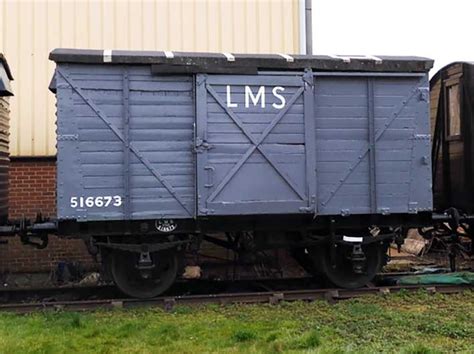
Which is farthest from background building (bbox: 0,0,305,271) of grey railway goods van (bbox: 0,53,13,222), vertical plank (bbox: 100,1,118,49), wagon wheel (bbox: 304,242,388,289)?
wagon wheel (bbox: 304,242,388,289)

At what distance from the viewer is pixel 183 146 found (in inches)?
306

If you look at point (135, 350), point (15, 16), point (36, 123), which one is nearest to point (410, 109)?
point (135, 350)

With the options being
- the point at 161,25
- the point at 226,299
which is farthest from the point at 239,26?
the point at 226,299

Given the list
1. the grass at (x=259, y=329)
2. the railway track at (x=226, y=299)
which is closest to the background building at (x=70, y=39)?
the railway track at (x=226, y=299)

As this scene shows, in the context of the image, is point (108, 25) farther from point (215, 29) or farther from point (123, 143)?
point (123, 143)

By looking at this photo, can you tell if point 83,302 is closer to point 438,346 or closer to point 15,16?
point 438,346

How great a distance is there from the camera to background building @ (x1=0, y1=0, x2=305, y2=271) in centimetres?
1059

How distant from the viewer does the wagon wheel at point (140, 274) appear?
7.98m

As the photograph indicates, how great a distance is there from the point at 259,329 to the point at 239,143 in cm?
264

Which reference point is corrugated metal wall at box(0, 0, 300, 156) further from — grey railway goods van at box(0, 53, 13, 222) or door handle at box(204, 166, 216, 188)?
door handle at box(204, 166, 216, 188)

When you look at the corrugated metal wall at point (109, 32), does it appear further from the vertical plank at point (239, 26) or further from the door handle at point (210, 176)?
the door handle at point (210, 176)

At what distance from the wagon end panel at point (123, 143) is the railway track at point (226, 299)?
3.75 feet

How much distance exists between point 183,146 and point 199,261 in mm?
3429

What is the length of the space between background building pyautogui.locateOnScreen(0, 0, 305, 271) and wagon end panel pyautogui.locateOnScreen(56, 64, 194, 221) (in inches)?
133
